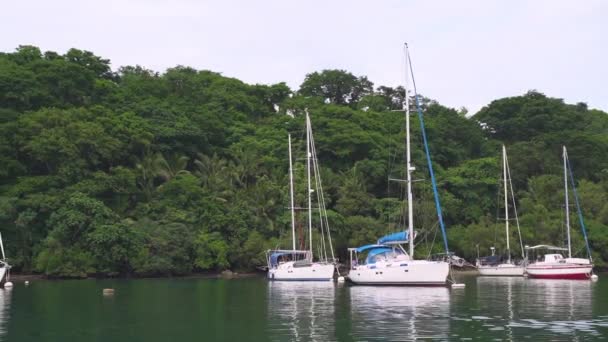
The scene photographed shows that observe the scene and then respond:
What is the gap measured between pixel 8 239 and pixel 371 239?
102 ft

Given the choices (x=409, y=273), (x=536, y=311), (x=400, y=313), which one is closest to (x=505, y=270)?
(x=409, y=273)

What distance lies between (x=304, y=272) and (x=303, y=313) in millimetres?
22818

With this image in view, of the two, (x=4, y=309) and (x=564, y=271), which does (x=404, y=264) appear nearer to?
(x=564, y=271)

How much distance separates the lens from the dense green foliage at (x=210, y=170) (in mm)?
61906

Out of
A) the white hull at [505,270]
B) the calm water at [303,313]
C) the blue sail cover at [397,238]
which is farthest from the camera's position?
the white hull at [505,270]

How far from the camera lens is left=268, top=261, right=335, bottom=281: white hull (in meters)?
55.1

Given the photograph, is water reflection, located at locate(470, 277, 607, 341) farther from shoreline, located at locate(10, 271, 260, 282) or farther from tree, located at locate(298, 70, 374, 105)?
tree, located at locate(298, 70, 374, 105)

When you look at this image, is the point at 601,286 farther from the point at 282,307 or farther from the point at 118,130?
the point at 118,130

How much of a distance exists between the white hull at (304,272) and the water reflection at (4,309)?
19.3m

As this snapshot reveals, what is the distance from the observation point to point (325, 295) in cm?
4294

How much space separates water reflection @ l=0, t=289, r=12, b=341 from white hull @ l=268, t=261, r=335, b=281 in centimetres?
1933

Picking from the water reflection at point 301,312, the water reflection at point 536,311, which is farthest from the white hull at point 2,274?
the water reflection at point 536,311

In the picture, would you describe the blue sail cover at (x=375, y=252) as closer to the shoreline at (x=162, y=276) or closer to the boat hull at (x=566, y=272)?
the shoreline at (x=162, y=276)

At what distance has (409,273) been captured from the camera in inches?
1857
